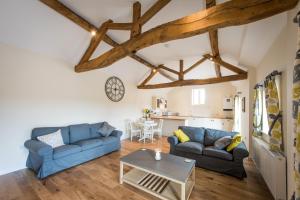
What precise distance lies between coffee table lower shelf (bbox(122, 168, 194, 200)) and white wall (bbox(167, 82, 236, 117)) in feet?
17.4

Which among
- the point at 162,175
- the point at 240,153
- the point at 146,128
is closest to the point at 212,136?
the point at 240,153

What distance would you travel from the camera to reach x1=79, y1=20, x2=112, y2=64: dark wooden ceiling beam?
3.22m

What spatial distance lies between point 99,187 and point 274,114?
300 centimetres

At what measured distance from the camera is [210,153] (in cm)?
296

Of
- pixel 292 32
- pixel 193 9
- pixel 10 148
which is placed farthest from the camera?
pixel 10 148

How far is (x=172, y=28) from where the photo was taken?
2096 millimetres

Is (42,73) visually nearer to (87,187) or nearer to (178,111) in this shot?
(87,187)

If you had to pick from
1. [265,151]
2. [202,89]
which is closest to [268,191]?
[265,151]

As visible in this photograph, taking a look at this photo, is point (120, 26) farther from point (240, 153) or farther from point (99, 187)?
point (240, 153)

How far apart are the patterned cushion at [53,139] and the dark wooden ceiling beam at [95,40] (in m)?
1.97

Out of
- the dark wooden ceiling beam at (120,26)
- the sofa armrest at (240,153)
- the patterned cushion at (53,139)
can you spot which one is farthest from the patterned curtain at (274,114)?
the patterned cushion at (53,139)

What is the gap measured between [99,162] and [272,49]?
4.18 metres

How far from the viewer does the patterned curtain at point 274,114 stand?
2016 mm

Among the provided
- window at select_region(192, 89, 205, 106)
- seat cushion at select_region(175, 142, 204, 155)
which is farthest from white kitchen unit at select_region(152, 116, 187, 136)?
seat cushion at select_region(175, 142, 204, 155)
